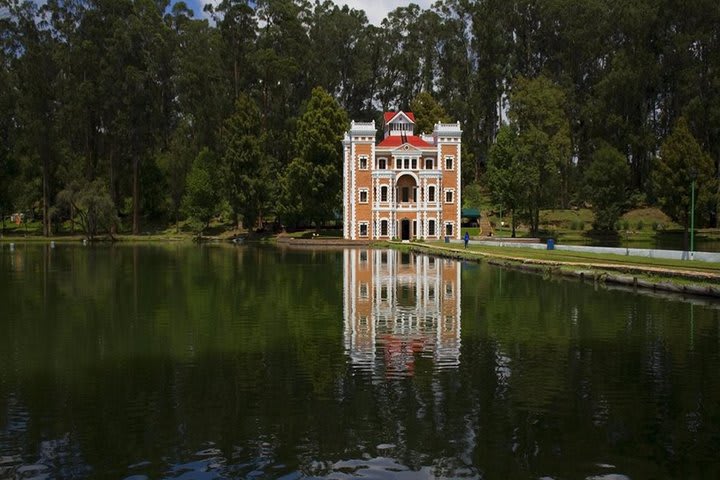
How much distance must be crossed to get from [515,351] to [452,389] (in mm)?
4048

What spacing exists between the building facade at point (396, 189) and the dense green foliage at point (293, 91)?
12.0 feet

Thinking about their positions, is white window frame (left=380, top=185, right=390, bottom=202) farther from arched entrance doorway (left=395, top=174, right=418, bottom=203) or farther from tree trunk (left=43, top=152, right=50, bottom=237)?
tree trunk (left=43, top=152, right=50, bottom=237)

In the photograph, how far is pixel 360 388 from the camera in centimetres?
1324

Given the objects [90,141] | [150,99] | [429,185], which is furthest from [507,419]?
[90,141]

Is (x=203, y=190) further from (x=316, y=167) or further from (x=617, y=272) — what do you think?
(x=617, y=272)

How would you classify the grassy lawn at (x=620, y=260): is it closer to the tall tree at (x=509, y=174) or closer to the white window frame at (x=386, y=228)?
the tall tree at (x=509, y=174)

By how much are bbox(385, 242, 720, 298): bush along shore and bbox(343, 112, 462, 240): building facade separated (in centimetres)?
3407

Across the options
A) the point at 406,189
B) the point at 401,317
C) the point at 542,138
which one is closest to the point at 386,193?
the point at 406,189

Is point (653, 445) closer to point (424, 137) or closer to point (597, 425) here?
point (597, 425)

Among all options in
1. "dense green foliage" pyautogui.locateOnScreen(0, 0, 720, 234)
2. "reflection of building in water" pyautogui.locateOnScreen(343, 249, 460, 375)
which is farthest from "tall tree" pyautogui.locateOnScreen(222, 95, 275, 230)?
"reflection of building in water" pyautogui.locateOnScreen(343, 249, 460, 375)

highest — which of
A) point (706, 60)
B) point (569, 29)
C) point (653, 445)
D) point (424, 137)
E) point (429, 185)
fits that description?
point (569, 29)

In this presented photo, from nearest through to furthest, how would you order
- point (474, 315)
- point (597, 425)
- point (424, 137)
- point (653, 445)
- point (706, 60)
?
point (653, 445), point (597, 425), point (474, 315), point (706, 60), point (424, 137)

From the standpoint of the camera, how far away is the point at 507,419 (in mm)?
11359

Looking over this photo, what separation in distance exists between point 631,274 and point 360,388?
23.1 meters
